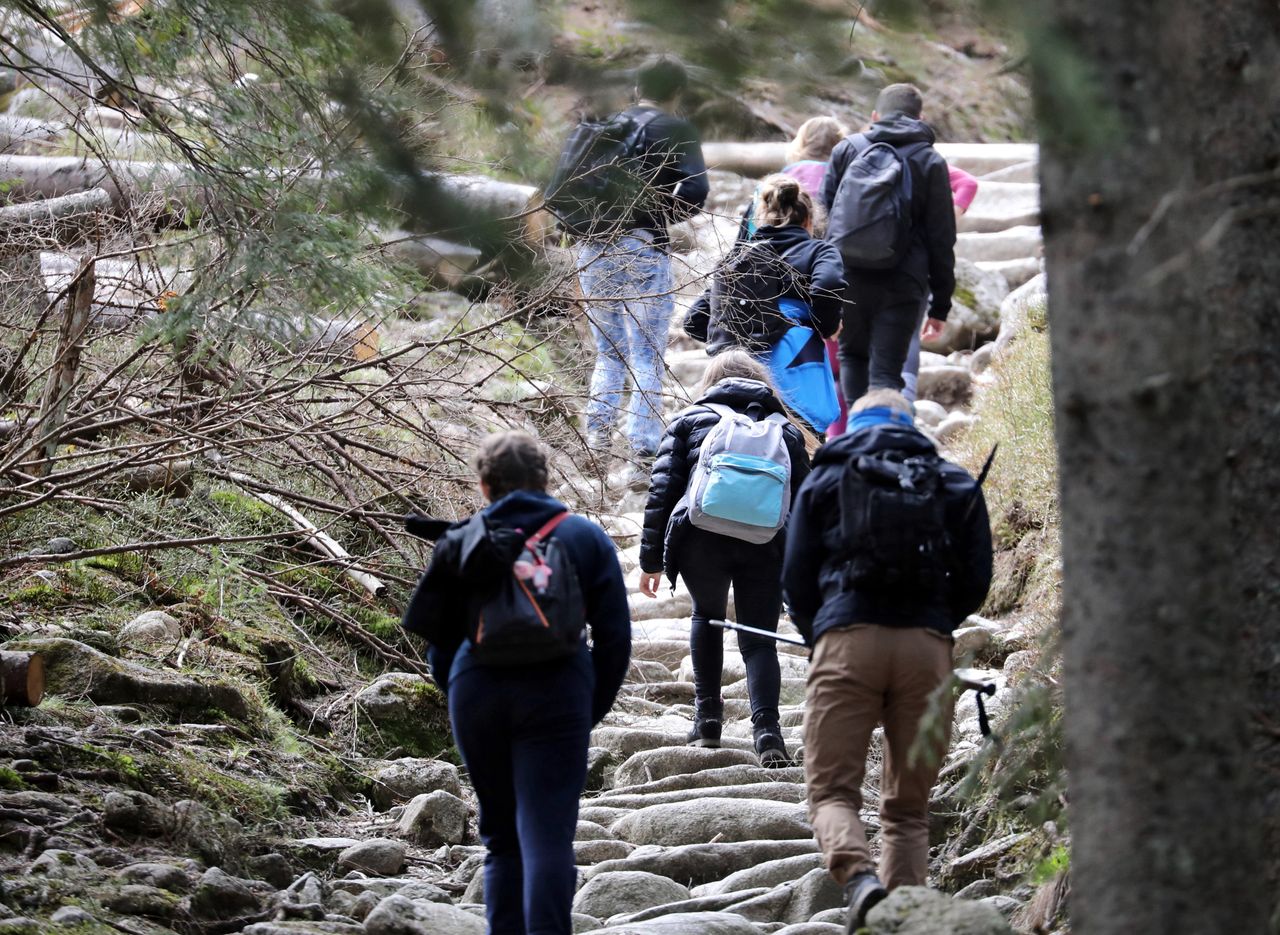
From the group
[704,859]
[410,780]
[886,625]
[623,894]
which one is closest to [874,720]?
[886,625]

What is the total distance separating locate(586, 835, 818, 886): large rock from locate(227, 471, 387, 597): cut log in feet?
8.56

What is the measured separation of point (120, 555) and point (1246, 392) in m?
6.37

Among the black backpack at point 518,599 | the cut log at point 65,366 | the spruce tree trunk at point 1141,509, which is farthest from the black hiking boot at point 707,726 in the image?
the spruce tree trunk at point 1141,509

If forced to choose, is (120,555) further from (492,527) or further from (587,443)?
(492,527)

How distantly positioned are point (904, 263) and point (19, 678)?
18.1ft

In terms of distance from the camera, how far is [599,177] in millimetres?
6418

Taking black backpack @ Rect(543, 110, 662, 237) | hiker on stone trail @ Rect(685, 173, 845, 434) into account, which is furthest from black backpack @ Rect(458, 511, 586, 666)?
hiker on stone trail @ Rect(685, 173, 845, 434)

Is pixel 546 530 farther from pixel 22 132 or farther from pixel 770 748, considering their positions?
pixel 22 132

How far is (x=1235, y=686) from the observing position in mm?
2723

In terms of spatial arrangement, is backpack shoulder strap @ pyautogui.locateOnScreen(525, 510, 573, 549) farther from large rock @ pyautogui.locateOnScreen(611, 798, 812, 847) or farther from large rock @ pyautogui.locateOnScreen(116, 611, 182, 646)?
large rock @ pyautogui.locateOnScreen(116, 611, 182, 646)

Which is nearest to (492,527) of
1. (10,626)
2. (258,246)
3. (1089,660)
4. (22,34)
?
(258,246)

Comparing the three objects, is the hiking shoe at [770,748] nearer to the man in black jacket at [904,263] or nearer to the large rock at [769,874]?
the large rock at [769,874]

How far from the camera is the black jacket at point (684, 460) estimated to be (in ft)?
21.8

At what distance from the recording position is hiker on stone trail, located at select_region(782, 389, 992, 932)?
4438 mm
